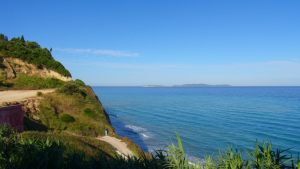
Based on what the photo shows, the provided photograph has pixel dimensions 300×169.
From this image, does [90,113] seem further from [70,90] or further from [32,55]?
[32,55]

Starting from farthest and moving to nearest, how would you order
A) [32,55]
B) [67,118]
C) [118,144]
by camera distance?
[32,55], [67,118], [118,144]

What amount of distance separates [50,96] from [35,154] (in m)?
31.1

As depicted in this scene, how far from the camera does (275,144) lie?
125ft

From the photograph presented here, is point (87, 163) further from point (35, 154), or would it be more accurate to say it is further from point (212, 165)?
point (212, 165)

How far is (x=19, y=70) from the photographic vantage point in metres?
53.2

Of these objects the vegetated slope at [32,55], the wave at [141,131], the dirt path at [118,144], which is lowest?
the wave at [141,131]

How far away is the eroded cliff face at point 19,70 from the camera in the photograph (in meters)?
50.1

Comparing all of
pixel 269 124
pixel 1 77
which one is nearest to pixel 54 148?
pixel 1 77

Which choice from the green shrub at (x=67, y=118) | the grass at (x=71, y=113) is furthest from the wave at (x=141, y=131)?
the green shrub at (x=67, y=118)

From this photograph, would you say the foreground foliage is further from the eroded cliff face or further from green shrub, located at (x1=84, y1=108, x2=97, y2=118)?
the eroded cliff face

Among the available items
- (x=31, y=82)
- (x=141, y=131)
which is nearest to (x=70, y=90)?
(x=31, y=82)

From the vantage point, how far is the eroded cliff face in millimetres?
50056

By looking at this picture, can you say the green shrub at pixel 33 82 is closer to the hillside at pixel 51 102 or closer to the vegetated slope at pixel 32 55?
the hillside at pixel 51 102

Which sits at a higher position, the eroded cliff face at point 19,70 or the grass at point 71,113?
the eroded cliff face at point 19,70
